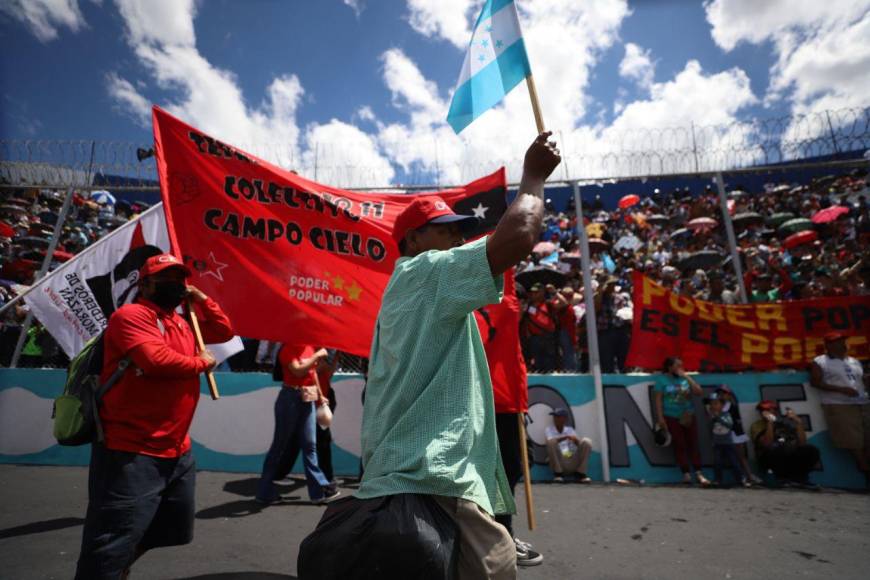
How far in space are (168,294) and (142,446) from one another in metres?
0.89

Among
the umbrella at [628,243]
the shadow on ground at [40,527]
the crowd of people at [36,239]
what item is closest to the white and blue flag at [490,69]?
the shadow on ground at [40,527]

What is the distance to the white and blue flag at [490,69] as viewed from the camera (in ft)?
8.29

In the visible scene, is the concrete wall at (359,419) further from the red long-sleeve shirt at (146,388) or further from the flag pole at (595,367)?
the red long-sleeve shirt at (146,388)

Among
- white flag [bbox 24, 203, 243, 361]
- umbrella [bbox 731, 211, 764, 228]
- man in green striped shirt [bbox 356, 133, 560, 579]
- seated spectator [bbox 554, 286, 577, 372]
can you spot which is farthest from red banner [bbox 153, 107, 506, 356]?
umbrella [bbox 731, 211, 764, 228]

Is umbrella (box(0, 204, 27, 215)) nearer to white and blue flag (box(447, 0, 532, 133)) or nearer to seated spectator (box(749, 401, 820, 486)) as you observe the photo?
white and blue flag (box(447, 0, 532, 133))

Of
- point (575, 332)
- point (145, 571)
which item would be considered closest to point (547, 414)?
point (575, 332)

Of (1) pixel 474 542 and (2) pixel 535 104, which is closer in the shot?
(1) pixel 474 542

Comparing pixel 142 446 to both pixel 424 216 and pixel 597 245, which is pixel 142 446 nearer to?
pixel 424 216

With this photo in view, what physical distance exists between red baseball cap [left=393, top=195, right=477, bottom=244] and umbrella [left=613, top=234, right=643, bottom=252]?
18076mm

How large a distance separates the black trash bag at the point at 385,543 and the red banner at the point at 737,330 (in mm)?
6225

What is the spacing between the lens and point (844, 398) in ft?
21.5

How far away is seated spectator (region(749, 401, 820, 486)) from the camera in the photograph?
640 centimetres

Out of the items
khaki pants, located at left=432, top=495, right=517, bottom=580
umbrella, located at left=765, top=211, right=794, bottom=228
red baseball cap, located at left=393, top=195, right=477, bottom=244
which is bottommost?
khaki pants, located at left=432, top=495, right=517, bottom=580

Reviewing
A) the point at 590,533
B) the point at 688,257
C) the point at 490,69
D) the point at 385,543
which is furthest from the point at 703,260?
the point at 385,543
